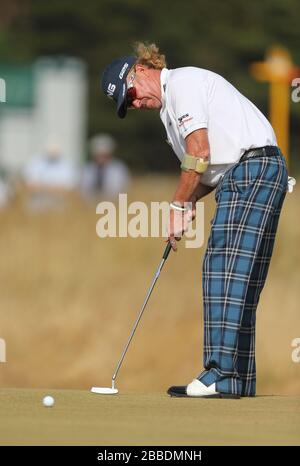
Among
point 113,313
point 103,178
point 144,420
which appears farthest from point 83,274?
point 144,420

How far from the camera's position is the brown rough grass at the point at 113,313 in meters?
13.6

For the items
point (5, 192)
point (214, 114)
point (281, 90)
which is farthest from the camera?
point (281, 90)

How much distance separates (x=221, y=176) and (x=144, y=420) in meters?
1.50

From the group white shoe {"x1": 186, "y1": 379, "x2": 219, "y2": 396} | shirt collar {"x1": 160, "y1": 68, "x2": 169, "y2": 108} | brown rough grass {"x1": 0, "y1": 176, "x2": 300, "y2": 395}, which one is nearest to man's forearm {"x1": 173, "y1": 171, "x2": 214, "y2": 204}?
shirt collar {"x1": 160, "y1": 68, "x2": 169, "y2": 108}

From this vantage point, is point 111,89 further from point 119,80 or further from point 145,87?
point 145,87

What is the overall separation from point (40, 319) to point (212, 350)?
801 cm

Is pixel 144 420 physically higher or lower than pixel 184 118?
lower

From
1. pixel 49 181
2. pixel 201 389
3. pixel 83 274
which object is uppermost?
pixel 49 181

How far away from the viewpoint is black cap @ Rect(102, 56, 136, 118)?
695 cm

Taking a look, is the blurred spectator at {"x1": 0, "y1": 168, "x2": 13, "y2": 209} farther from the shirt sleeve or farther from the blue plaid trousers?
the shirt sleeve

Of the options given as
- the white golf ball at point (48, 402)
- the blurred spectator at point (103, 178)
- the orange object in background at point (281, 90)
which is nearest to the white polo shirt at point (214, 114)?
the white golf ball at point (48, 402)

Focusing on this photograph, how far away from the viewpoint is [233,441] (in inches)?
222

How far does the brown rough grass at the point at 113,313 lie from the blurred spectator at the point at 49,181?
2844 mm

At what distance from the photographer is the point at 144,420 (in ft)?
20.1
